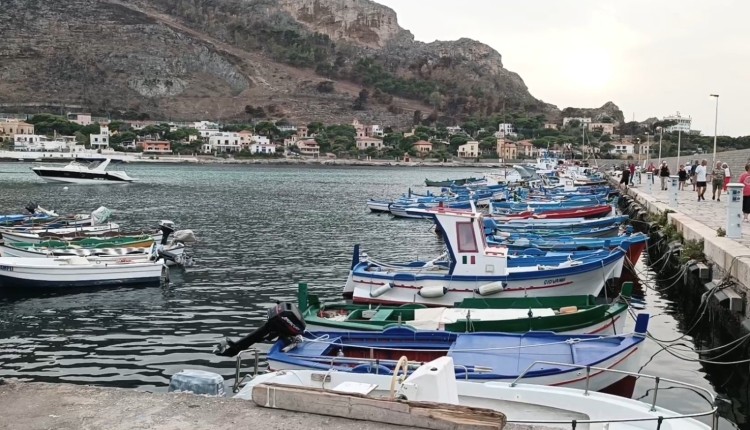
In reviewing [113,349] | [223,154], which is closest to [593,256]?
[113,349]

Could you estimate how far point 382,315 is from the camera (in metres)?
13.4

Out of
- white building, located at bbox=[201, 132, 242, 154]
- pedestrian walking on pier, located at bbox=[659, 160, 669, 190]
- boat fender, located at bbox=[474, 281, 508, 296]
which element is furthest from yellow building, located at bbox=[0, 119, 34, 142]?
boat fender, located at bbox=[474, 281, 508, 296]

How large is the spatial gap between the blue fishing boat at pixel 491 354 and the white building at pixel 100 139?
178 metres

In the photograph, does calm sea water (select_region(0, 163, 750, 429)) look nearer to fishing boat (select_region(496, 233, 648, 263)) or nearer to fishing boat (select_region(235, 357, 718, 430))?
fishing boat (select_region(496, 233, 648, 263))

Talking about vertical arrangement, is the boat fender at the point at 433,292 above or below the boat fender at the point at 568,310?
below

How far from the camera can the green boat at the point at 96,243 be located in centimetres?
2408

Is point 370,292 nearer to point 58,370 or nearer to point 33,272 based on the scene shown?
point 58,370

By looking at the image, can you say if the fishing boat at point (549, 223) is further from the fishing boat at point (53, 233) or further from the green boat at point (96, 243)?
the fishing boat at point (53, 233)

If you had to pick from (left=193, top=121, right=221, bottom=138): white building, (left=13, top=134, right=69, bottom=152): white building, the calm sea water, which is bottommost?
the calm sea water

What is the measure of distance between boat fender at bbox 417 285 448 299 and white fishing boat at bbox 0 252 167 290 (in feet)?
31.6

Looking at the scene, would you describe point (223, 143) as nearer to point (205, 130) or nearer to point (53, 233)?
point (205, 130)

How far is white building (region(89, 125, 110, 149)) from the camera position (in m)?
175

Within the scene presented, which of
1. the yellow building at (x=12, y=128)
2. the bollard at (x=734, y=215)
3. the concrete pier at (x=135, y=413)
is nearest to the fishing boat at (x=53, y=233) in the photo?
the concrete pier at (x=135, y=413)

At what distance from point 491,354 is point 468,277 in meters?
6.13
